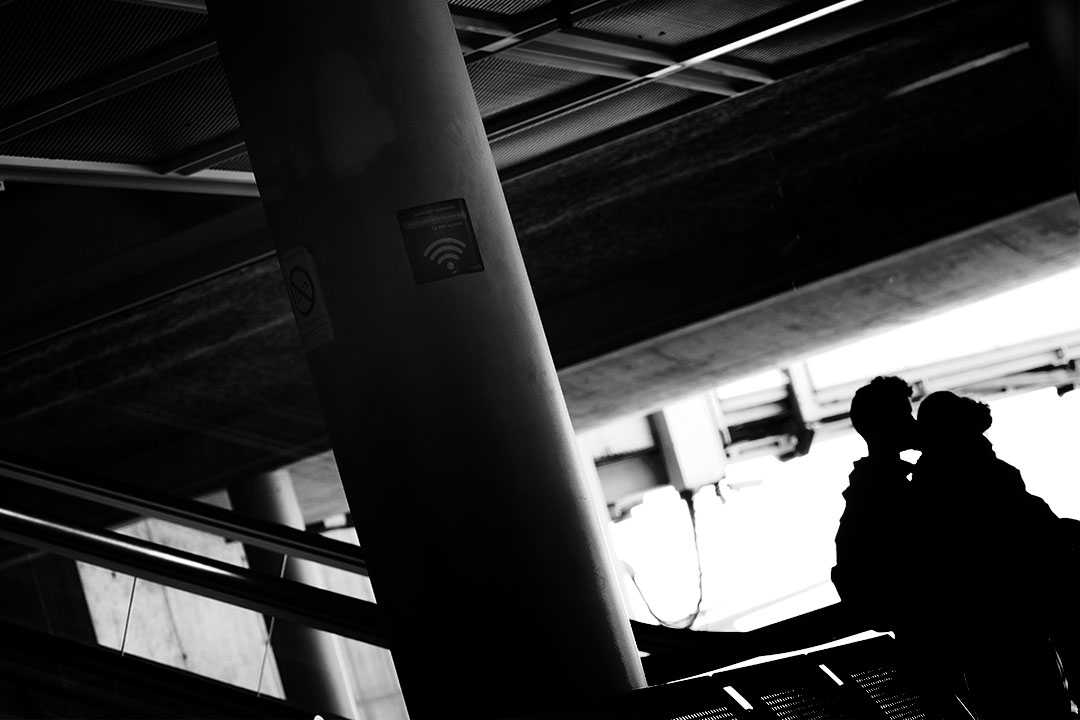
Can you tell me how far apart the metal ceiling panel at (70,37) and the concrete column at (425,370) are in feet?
4.63

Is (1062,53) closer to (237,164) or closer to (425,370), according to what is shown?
(237,164)

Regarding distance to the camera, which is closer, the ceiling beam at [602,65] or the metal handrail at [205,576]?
the metal handrail at [205,576]

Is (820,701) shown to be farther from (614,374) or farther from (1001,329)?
(1001,329)

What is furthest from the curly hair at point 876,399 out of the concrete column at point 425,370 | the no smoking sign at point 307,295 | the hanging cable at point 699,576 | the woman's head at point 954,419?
the hanging cable at point 699,576

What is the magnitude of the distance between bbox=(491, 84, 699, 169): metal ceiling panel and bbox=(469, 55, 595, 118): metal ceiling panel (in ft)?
1.65

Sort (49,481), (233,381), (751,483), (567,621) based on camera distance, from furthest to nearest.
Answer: (751,483)
(233,381)
(49,481)
(567,621)

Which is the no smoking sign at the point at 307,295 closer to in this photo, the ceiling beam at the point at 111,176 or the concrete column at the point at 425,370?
the concrete column at the point at 425,370

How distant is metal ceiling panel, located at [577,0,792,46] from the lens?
5367 mm

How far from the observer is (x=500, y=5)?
489 cm

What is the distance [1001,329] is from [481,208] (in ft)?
24.4

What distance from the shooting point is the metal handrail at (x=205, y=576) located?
4328 millimetres

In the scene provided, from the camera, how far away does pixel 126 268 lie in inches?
301

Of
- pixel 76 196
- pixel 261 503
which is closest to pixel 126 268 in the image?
pixel 76 196

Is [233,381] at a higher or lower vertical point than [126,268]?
lower
